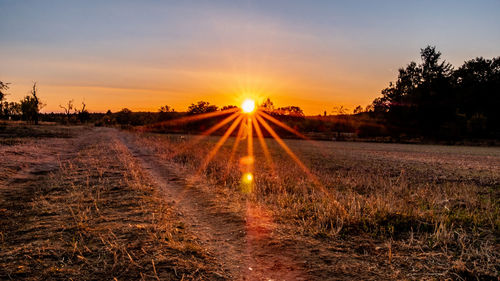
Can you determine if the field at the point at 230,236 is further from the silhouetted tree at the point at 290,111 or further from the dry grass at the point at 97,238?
the silhouetted tree at the point at 290,111

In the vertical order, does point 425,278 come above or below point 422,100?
below

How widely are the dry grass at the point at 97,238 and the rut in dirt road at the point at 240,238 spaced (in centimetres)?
34

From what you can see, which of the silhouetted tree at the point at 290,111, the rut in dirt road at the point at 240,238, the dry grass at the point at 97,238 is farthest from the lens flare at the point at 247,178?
the silhouetted tree at the point at 290,111

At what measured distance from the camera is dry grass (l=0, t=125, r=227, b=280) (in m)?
4.69

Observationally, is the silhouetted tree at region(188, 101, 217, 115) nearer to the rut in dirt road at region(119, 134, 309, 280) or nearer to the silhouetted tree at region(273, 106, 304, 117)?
the silhouetted tree at region(273, 106, 304, 117)

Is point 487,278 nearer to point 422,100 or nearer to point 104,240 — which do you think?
point 104,240

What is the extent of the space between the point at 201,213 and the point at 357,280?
4.66 meters

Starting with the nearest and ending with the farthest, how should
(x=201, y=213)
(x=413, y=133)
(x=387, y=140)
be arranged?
(x=201, y=213)
(x=387, y=140)
(x=413, y=133)

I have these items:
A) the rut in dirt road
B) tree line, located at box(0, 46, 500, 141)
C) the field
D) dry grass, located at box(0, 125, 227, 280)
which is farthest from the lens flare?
tree line, located at box(0, 46, 500, 141)

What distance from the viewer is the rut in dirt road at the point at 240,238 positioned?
481cm

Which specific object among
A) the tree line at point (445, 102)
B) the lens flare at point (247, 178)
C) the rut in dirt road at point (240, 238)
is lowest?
the rut in dirt road at point (240, 238)

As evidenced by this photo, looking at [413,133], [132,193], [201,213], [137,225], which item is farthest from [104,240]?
[413,133]

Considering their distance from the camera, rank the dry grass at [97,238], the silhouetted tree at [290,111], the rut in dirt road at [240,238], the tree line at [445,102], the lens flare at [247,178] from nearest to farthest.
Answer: the dry grass at [97,238], the rut in dirt road at [240,238], the lens flare at [247,178], the tree line at [445,102], the silhouetted tree at [290,111]

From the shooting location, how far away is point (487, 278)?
14.6 feet
